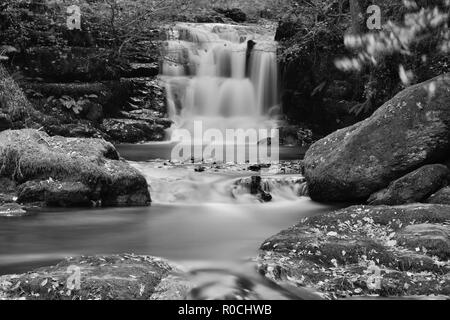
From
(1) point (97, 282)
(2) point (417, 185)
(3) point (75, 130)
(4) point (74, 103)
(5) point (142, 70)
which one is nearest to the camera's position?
(1) point (97, 282)

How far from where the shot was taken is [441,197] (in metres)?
6.77

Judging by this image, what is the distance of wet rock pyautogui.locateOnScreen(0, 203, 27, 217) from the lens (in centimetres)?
710

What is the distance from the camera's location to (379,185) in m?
7.72

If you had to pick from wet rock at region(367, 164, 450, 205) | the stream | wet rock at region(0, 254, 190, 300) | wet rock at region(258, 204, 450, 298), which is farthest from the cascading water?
wet rock at region(0, 254, 190, 300)

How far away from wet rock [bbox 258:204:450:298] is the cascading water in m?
10.0

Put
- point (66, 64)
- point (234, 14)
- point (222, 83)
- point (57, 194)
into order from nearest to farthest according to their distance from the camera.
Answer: point (57, 194) → point (66, 64) → point (222, 83) → point (234, 14)

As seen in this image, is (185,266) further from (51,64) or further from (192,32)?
(192,32)

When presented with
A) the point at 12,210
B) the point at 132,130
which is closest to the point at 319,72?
the point at 132,130

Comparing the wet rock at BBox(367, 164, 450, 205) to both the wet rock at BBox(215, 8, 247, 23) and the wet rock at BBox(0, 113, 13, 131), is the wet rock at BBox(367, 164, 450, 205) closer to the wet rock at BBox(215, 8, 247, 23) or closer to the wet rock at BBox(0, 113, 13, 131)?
the wet rock at BBox(0, 113, 13, 131)

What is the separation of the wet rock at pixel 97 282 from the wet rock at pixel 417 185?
3.99 metres

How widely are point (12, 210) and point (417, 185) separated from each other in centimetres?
587

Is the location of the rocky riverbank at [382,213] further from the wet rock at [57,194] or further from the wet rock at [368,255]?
the wet rock at [57,194]

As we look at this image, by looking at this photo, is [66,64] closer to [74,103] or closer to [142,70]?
[74,103]

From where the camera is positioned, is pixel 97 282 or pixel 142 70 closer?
pixel 97 282
